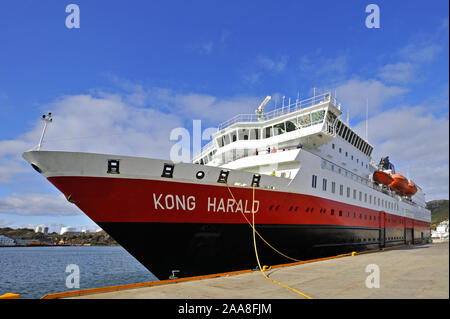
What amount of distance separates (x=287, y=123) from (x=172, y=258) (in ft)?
39.5

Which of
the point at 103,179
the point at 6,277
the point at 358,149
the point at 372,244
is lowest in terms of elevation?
the point at 6,277

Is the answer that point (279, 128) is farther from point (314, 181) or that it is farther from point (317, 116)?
point (314, 181)

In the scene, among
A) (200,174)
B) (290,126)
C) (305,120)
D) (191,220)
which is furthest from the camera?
(290,126)

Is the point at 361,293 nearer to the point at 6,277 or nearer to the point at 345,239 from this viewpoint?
the point at 345,239

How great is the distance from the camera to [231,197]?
37.2 ft

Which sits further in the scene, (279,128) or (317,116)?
(279,128)

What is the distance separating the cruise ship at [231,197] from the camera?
948 cm

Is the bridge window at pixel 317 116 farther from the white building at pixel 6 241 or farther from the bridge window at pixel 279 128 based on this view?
the white building at pixel 6 241

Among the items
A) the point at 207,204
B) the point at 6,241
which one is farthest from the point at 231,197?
the point at 6,241

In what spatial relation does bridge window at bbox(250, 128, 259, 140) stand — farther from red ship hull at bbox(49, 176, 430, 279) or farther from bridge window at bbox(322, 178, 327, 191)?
red ship hull at bbox(49, 176, 430, 279)

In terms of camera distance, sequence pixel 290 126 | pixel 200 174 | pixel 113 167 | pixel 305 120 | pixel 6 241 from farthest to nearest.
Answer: pixel 6 241 < pixel 290 126 < pixel 305 120 < pixel 200 174 < pixel 113 167

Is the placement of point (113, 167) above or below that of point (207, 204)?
above
